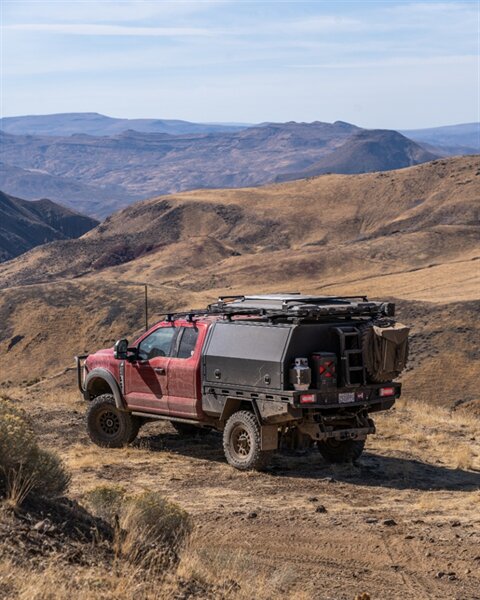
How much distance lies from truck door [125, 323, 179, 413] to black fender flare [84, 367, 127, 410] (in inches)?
4.6

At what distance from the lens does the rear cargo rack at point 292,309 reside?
37.5ft

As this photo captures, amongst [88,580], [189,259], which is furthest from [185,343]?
[189,259]

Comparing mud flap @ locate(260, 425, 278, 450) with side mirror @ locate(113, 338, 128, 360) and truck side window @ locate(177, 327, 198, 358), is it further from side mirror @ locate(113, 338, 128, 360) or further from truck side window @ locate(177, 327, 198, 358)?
side mirror @ locate(113, 338, 128, 360)

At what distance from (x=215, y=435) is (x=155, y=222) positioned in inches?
2969

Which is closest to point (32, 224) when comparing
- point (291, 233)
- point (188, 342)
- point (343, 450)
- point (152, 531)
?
point (291, 233)

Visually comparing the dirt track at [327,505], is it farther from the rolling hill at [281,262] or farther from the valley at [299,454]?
the rolling hill at [281,262]

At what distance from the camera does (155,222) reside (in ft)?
292

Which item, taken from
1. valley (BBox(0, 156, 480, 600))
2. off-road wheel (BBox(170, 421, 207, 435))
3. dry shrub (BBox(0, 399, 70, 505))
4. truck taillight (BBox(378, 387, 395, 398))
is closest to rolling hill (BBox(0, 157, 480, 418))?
valley (BBox(0, 156, 480, 600))

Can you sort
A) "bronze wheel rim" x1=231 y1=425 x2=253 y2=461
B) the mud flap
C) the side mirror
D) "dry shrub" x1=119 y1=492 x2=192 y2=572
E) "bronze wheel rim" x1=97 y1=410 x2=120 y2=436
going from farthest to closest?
1. "bronze wheel rim" x1=97 y1=410 x2=120 y2=436
2. the side mirror
3. "bronze wheel rim" x1=231 y1=425 x2=253 y2=461
4. the mud flap
5. "dry shrub" x1=119 y1=492 x2=192 y2=572

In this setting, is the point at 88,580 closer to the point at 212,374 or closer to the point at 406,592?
the point at 406,592

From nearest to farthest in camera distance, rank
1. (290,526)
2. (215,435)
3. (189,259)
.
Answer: (290,526)
(215,435)
(189,259)

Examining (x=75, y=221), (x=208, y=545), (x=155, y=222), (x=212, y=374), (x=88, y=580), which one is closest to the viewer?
(x=88, y=580)

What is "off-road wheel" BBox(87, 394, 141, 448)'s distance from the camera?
1355 centimetres

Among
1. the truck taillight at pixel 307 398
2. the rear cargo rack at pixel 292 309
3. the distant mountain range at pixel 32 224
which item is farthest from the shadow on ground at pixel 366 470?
the distant mountain range at pixel 32 224
